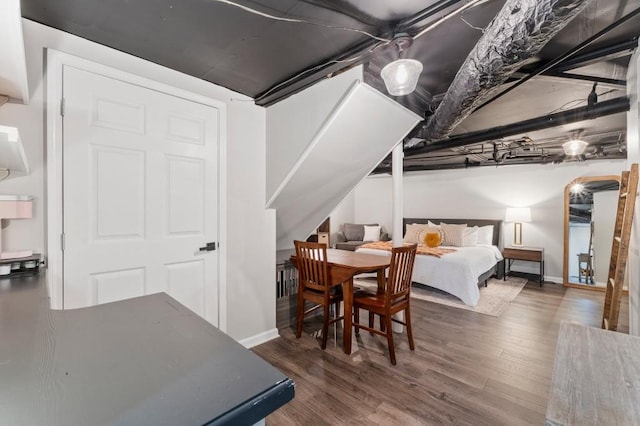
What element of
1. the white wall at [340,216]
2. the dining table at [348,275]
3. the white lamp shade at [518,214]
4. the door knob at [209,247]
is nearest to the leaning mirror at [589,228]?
the white lamp shade at [518,214]

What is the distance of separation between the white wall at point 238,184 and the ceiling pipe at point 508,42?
5.59 ft

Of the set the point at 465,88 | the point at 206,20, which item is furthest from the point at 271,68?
the point at 465,88

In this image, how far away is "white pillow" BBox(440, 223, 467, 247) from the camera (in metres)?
Answer: 5.08

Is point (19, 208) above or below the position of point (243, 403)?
above

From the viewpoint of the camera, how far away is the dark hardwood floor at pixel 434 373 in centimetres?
180

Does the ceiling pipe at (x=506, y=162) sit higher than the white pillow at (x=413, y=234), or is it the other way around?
the ceiling pipe at (x=506, y=162)

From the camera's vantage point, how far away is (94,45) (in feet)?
5.72

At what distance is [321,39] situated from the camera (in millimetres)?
1692

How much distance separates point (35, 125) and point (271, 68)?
4.72 feet

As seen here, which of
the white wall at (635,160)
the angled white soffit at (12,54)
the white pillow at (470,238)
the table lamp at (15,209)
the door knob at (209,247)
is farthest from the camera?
the white pillow at (470,238)

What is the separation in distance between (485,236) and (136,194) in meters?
5.42

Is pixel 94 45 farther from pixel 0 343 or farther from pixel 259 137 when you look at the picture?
pixel 0 343

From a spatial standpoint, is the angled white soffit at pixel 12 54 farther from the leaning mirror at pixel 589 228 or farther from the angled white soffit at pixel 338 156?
the leaning mirror at pixel 589 228

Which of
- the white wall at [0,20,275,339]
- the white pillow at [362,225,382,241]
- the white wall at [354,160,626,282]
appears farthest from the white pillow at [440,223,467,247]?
the white wall at [0,20,275,339]
